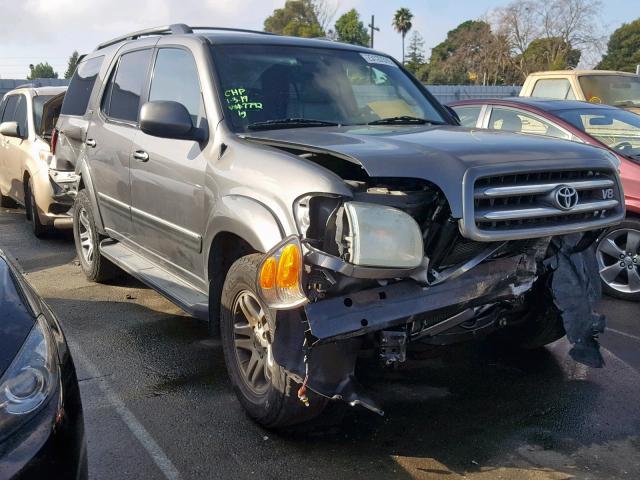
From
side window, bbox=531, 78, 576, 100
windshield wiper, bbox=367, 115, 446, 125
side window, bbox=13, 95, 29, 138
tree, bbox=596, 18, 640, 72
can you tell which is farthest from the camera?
tree, bbox=596, 18, 640, 72

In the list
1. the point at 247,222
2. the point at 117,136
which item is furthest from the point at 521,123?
the point at 247,222

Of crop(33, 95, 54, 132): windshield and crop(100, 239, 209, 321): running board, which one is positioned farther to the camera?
crop(33, 95, 54, 132): windshield

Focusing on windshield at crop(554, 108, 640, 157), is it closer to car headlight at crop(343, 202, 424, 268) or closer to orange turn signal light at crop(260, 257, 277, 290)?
car headlight at crop(343, 202, 424, 268)

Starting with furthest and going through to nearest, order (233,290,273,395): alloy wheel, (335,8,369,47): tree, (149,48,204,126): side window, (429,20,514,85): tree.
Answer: (335,8,369,47): tree, (429,20,514,85): tree, (149,48,204,126): side window, (233,290,273,395): alloy wheel

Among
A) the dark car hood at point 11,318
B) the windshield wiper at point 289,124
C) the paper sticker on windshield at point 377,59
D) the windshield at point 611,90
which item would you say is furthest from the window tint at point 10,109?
the windshield at point 611,90

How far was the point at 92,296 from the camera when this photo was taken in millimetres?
6031

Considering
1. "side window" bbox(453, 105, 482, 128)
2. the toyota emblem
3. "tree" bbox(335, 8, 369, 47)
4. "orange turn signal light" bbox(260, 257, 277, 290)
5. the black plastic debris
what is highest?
"tree" bbox(335, 8, 369, 47)

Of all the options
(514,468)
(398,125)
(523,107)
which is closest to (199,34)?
(398,125)

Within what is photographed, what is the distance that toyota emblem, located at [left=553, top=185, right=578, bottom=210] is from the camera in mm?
3334

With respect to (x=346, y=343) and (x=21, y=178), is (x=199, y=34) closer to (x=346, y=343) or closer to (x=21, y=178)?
(x=346, y=343)

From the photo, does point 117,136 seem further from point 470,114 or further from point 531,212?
Result: point 470,114

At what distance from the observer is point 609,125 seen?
21.9 feet

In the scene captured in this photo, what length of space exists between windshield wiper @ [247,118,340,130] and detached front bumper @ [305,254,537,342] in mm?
1419

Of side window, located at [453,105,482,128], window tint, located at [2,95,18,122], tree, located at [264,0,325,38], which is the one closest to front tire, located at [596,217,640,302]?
side window, located at [453,105,482,128]
